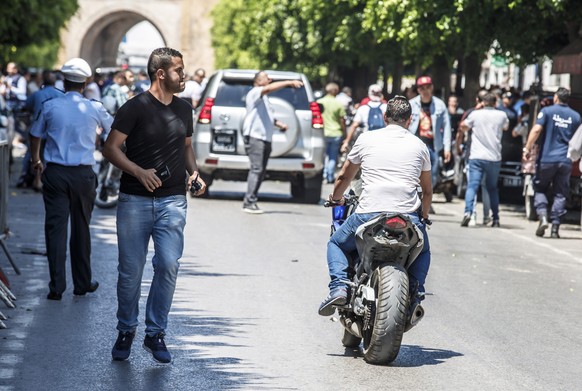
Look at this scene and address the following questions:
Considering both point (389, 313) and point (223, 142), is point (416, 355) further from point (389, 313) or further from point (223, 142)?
point (223, 142)

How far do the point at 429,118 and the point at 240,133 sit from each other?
325 cm

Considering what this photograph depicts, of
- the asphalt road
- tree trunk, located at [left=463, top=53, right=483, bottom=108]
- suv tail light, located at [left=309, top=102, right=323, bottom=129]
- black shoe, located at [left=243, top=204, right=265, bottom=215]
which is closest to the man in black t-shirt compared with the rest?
the asphalt road

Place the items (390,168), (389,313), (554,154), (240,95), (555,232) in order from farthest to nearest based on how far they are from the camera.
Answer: (240,95), (554,154), (555,232), (390,168), (389,313)

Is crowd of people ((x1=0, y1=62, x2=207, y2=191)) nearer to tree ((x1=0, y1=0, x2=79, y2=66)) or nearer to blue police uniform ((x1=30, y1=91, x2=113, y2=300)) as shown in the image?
blue police uniform ((x1=30, y1=91, x2=113, y2=300))

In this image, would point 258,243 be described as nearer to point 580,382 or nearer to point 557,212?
point 557,212

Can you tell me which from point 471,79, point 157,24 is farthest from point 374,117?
point 157,24

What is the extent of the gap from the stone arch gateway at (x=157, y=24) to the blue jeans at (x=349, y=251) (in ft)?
250

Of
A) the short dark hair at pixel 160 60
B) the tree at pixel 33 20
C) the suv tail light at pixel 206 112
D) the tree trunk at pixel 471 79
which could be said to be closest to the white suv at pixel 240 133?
the suv tail light at pixel 206 112

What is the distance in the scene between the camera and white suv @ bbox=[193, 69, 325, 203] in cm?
2048

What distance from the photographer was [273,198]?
22.1m

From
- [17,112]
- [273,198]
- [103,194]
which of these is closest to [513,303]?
[103,194]

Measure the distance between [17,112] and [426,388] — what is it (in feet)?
63.9

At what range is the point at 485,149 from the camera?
1812cm

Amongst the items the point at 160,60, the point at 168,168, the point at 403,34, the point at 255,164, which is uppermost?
the point at 403,34
